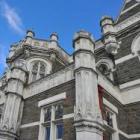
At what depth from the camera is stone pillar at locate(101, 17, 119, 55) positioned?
540 inches

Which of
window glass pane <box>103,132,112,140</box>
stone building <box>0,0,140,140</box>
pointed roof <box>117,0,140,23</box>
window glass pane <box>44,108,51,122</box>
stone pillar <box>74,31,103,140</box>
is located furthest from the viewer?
pointed roof <box>117,0,140,23</box>

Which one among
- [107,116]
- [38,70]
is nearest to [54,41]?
[38,70]

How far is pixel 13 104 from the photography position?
11219 mm

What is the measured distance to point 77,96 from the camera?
334 inches

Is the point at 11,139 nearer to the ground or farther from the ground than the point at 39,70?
nearer to the ground

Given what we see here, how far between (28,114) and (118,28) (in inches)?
322

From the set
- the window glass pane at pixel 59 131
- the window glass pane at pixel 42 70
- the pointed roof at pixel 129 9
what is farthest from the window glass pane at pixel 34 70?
the window glass pane at pixel 59 131

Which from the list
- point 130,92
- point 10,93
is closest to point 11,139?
point 10,93

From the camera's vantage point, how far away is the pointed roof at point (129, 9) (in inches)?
582

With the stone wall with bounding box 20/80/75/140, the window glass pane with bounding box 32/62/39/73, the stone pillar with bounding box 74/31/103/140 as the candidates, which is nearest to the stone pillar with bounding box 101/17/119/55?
the stone pillar with bounding box 74/31/103/140

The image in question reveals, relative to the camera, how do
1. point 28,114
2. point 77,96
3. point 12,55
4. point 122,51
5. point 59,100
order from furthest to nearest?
point 12,55 → point 122,51 → point 28,114 → point 59,100 → point 77,96

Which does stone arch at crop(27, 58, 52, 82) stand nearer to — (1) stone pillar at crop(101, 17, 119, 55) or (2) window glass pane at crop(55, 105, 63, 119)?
(1) stone pillar at crop(101, 17, 119, 55)

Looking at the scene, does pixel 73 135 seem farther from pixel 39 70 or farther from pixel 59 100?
pixel 39 70

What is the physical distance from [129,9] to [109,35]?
2692 millimetres
